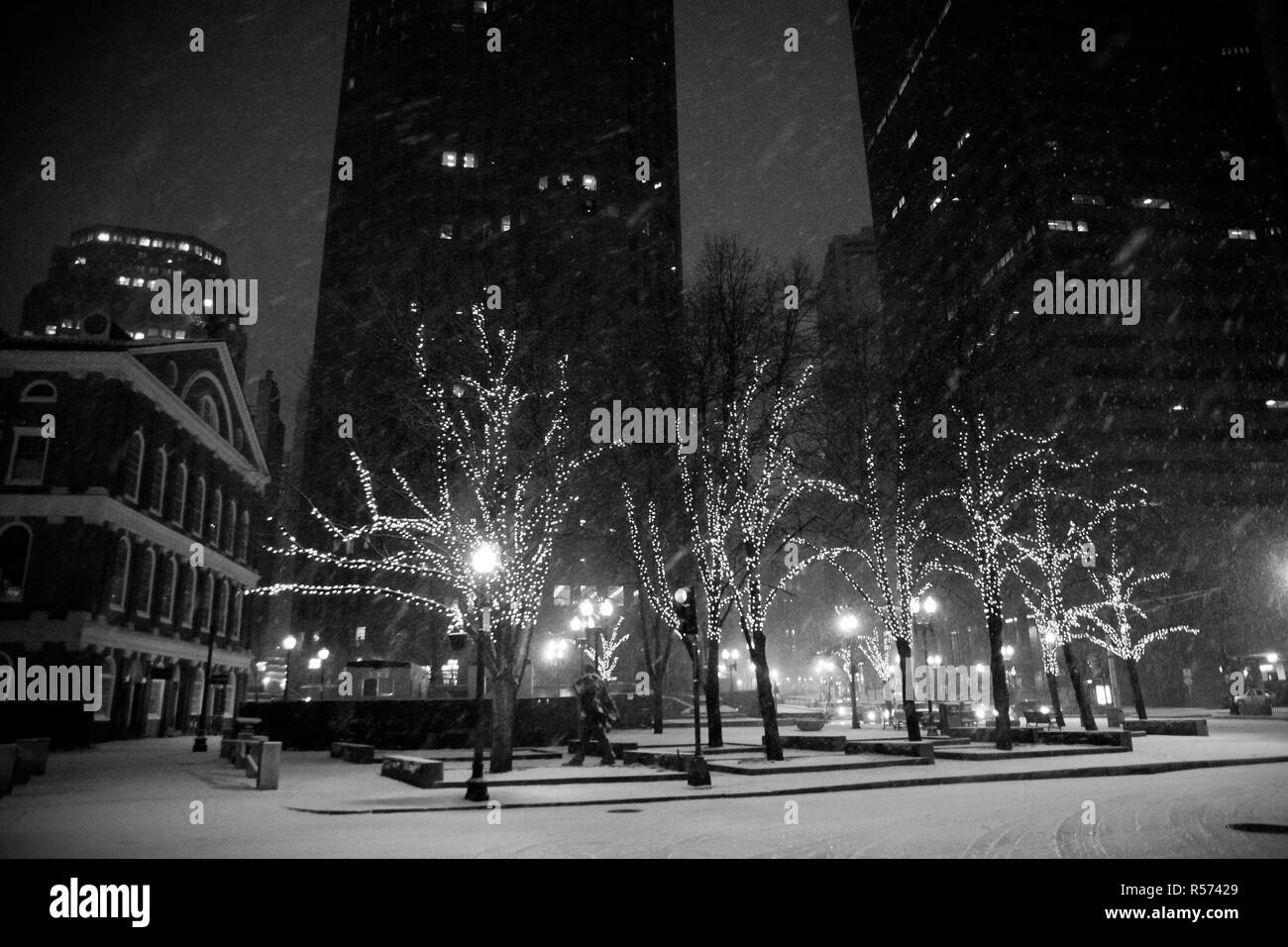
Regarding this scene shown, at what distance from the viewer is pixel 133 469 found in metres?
33.2

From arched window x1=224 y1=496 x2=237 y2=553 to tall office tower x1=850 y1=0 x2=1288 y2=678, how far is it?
58.2 m

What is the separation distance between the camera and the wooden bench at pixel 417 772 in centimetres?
1578

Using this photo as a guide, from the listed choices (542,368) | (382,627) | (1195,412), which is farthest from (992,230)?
(542,368)

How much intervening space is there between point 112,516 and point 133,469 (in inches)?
108

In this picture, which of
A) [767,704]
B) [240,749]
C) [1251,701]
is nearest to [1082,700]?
[767,704]

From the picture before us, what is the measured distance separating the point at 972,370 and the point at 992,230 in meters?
84.8

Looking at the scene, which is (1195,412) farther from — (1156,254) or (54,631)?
(54,631)

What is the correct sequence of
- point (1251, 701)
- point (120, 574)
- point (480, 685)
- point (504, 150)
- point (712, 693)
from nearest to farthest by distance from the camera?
point (480, 685) → point (712, 693) → point (120, 574) → point (1251, 701) → point (504, 150)

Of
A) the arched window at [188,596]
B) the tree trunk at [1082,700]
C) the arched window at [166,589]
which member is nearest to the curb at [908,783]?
the tree trunk at [1082,700]

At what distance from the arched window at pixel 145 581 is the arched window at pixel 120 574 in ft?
1.87

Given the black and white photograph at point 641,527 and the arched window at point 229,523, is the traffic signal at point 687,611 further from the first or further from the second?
the arched window at point 229,523

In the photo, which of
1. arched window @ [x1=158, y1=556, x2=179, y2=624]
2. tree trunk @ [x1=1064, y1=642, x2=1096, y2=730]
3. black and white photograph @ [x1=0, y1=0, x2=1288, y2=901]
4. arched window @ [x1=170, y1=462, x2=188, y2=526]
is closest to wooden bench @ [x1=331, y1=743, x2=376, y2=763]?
black and white photograph @ [x1=0, y1=0, x2=1288, y2=901]

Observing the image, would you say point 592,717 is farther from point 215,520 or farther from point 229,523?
point 229,523

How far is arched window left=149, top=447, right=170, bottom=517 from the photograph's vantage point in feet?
116
